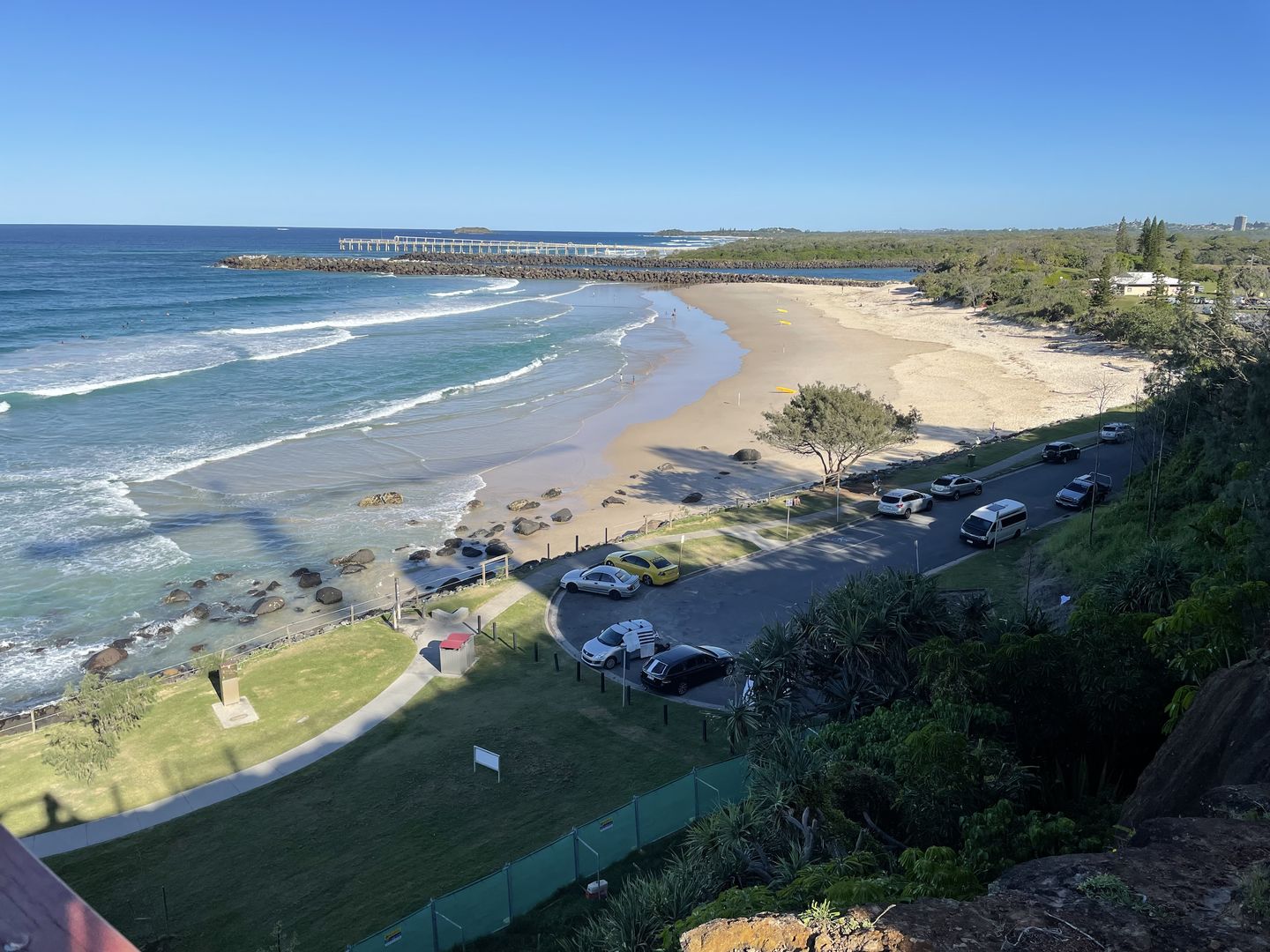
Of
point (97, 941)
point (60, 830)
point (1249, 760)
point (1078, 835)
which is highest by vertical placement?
point (97, 941)

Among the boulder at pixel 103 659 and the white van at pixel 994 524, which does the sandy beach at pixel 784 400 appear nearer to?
the white van at pixel 994 524

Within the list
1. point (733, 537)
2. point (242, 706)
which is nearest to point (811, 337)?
point (733, 537)

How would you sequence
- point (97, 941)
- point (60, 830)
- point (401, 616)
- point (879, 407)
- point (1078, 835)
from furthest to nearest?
point (879, 407), point (401, 616), point (60, 830), point (1078, 835), point (97, 941)

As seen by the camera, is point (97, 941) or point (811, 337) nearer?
point (97, 941)

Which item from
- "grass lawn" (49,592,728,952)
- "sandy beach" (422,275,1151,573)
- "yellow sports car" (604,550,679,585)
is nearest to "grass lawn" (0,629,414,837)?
"grass lawn" (49,592,728,952)

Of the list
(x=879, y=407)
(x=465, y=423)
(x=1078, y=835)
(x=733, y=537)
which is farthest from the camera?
(x=465, y=423)

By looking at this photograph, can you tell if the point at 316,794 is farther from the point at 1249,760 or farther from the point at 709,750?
the point at 1249,760

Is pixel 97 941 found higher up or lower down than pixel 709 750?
higher up

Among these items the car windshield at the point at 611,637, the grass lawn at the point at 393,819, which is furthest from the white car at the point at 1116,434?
the grass lawn at the point at 393,819
